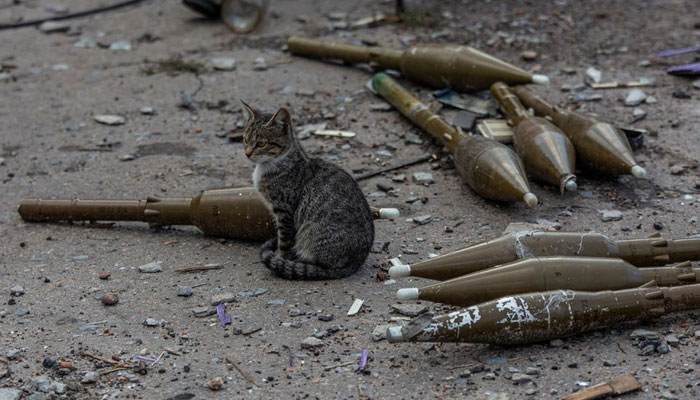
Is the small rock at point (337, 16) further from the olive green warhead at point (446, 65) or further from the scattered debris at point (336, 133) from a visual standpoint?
the scattered debris at point (336, 133)

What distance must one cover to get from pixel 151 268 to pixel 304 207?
935 millimetres

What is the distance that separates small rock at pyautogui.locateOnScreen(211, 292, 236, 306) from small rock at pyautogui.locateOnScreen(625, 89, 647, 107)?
3693 mm

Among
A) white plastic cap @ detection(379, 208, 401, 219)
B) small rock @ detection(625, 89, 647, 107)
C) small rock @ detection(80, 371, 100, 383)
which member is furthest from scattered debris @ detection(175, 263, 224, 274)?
small rock @ detection(625, 89, 647, 107)

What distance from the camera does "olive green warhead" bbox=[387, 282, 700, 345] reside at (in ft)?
11.8

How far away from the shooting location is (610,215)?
5.21 m

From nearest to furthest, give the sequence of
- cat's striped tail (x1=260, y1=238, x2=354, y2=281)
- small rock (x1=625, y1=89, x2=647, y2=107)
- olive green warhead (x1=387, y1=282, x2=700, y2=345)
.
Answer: olive green warhead (x1=387, y1=282, x2=700, y2=345) < cat's striped tail (x1=260, y1=238, x2=354, y2=281) < small rock (x1=625, y1=89, x2=647, y2=107)

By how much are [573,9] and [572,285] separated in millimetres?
5341

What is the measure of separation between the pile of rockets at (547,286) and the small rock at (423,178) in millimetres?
1692

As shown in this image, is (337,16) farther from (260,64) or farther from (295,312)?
(295,312)

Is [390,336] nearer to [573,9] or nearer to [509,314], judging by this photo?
[509,314]

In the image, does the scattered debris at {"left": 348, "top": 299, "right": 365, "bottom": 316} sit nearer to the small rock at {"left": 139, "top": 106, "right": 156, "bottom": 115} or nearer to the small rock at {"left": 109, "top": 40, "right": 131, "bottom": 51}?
the small rock at {"left": 139, "top": 106, "right": 156, "bottom": 115}

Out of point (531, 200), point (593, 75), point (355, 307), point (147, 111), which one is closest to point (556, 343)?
point (355, 307)

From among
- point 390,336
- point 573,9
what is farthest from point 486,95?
point 390,336

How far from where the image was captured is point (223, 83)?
7.59m
